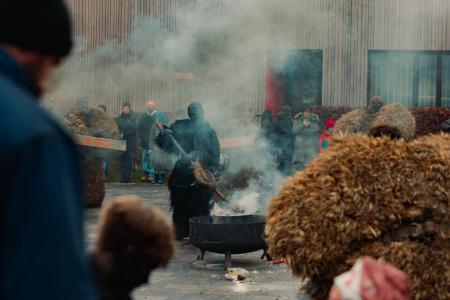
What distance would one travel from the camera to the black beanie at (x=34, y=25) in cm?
181

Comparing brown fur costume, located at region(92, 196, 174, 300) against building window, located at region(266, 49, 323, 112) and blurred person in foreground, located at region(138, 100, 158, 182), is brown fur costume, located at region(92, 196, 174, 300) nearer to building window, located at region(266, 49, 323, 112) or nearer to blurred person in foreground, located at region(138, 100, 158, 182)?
blurred person in foreground, located at region(138, 100, 158, 182)

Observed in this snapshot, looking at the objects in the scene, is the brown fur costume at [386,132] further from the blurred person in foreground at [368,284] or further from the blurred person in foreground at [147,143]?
the blurred person in foreground at [147,143]

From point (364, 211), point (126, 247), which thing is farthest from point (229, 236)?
point (126, 247)

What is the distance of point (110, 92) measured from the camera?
82.1 ft

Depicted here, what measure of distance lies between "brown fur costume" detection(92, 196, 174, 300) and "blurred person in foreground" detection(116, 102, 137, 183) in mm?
17804

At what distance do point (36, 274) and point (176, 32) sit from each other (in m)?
22.5

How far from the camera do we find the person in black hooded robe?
11.4 meters

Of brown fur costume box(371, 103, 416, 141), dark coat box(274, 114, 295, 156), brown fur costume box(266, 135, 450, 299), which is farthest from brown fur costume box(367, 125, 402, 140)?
dark coat box(274, 114, 295, 156)

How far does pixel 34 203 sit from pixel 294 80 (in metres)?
23.1

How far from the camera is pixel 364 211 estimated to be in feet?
14.6

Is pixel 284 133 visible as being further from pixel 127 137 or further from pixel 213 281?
pixel 213 281

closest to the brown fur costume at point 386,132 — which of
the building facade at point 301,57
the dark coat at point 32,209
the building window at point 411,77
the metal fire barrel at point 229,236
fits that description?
the dark coat at point 32,209

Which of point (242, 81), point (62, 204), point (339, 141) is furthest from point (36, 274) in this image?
point (242, 81)

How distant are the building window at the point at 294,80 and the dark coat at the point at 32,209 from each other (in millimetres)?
22472
